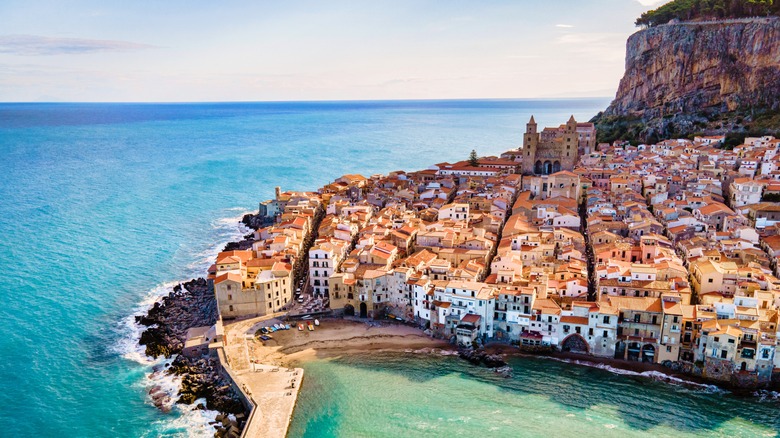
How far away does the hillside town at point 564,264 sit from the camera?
3906 centimetres

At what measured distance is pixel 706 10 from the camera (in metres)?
107

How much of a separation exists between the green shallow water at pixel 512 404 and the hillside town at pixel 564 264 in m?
2.86

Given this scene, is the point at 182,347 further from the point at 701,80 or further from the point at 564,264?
the point at 701,80

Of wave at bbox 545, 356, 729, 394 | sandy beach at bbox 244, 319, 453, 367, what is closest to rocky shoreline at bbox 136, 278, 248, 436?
sandy beach at bbox 244, 319, 453, 367

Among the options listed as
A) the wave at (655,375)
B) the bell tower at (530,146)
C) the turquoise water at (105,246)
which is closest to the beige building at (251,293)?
the turquoise water at (105,246)

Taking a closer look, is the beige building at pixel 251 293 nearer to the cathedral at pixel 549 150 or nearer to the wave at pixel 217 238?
the wave at pixel 217 238

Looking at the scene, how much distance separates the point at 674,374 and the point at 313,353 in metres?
26.3

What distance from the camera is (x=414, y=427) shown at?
1339 inches

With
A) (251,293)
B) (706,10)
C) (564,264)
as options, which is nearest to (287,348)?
(251,293)

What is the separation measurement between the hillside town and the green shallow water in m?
2.86

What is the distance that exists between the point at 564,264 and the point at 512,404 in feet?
56.7

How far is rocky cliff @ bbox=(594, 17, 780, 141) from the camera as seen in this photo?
92500 mm

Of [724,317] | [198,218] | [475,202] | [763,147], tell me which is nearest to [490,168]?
[475,202]

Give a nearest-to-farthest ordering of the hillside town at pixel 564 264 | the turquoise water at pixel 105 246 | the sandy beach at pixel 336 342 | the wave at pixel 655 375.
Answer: the wave at pixel 655 375, the turquoise water at pixel 105 246, the hillside town at pixel 564 264, the sandy beach at pixel 336 342
